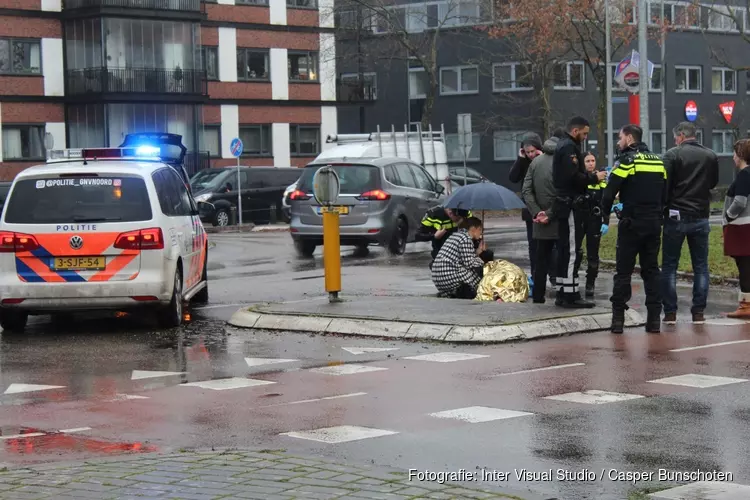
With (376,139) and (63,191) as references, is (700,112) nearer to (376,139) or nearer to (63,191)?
(376,139)

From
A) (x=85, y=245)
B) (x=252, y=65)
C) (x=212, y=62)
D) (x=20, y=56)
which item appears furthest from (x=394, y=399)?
(x=252, y=65)

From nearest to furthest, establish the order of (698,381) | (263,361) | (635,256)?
(698,381) → (263,361) → (635,256)

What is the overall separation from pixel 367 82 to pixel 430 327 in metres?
51.7

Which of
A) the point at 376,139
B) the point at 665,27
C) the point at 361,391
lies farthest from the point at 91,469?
the point at 665,27

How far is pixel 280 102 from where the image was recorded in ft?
198

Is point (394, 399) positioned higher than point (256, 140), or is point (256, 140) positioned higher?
point (256, 140)

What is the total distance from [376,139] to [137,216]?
836 inches

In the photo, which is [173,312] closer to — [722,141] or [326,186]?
[326,186]

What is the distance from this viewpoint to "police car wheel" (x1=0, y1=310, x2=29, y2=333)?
45.9ft

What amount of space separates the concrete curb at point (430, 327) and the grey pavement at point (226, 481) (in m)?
5.38

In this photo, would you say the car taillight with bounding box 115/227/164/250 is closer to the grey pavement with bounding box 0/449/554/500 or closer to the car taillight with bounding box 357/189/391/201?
the grey pavement with bounding box 0/449/554/500

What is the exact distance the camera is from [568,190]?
14.1m

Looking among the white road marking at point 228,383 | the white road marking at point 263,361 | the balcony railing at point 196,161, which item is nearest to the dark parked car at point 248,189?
the balcony railing at point 196,161

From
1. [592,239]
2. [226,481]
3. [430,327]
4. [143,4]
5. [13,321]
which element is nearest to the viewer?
[226,481]
